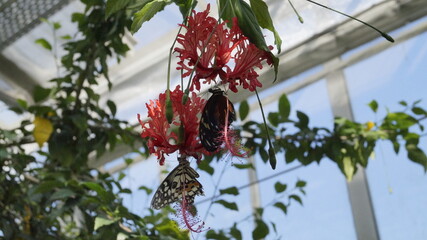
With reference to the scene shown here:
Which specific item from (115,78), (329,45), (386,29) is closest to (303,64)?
(329,45)

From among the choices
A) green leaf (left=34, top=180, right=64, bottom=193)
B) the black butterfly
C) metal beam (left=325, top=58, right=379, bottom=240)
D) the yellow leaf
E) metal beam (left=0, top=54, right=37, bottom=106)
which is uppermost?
metal beam (left=0, top=54, right=37, bottom=106)

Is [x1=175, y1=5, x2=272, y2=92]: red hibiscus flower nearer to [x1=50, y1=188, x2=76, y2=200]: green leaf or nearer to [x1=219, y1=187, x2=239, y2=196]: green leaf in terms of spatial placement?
[x1=50, y1=188, x2=76, y2=200]: green leaf

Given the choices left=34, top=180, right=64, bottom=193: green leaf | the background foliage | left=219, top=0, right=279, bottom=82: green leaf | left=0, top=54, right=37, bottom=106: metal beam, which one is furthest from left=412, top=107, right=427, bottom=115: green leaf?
left=0, top=54, right=37, bottom=106: metal beam

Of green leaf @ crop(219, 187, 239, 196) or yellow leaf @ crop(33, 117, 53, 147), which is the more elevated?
yellow leaf @ crop(33, 117, 53, 147)

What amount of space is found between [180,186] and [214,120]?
92 millimetres

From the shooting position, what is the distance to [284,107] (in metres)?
1.82

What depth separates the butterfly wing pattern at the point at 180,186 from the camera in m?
0.66

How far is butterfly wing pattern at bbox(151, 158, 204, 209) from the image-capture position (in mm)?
656

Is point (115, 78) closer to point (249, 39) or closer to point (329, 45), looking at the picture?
point (329, 45)

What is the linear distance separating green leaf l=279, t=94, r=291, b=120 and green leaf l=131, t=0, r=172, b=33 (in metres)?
1.12

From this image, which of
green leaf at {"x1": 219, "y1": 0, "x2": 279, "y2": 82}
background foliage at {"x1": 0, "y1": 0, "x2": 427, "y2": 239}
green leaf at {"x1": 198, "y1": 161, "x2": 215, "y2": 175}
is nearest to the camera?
green leaf at {"x1": 219, "y1": 0, "x2": 279, "y2": 82}

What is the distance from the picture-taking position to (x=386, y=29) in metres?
2.11

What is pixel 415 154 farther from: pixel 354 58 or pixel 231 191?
pixel 354 58

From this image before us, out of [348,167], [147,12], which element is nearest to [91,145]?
[348,167]
